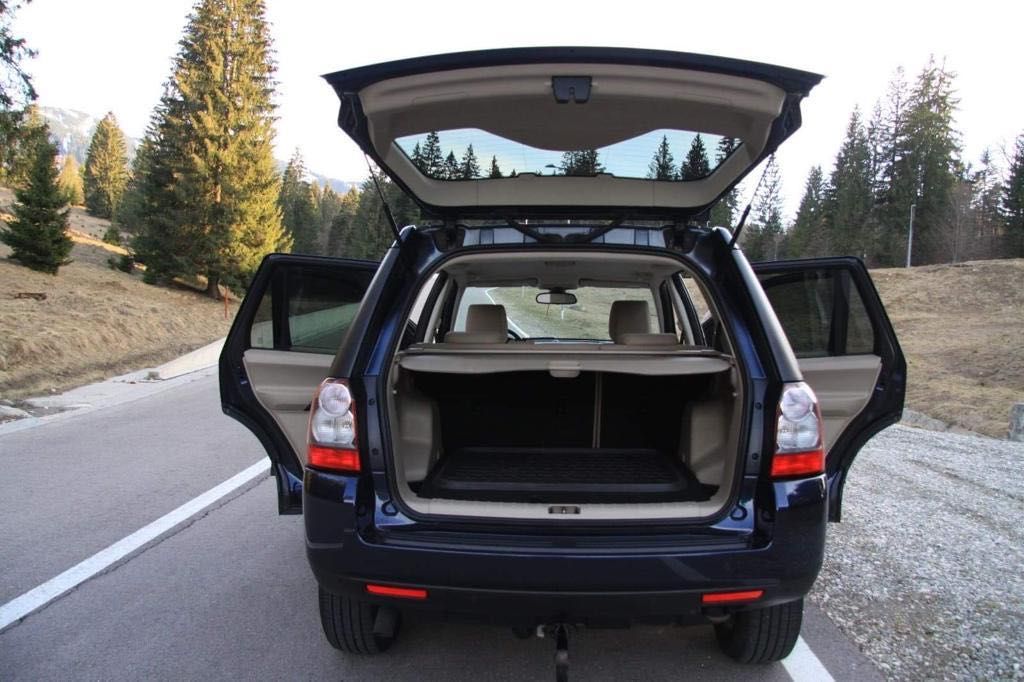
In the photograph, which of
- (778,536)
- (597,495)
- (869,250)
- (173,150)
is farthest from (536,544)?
(869,250)

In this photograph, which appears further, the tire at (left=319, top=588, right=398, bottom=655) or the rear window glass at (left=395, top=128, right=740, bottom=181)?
the rear window glass at (left=395, top=128, right=740, bottom=181)

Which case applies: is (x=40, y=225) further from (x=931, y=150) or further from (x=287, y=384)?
(x=931, y=150)

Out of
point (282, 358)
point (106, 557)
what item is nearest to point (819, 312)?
point (282, 358)

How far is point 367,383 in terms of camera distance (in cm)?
235

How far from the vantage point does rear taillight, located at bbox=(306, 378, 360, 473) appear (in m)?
2.28

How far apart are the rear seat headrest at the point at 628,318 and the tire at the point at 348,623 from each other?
2430 millimetres

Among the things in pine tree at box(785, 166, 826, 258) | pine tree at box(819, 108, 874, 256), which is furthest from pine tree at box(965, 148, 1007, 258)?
pine tree at box(785, 166, 826, 258)

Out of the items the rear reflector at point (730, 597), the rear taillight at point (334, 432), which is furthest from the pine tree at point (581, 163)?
the rear reflector at point (730, 597)

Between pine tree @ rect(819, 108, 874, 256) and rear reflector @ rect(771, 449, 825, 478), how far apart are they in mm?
67842

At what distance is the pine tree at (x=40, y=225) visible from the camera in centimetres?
2159

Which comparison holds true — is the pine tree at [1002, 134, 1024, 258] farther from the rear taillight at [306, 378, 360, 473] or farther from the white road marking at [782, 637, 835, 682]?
the rear taillight at [306, 378, 360, 473]

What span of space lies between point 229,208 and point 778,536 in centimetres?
2825

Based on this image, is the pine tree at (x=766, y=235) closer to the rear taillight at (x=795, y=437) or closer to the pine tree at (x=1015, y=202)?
the pine tree at (x=1015, y=202)

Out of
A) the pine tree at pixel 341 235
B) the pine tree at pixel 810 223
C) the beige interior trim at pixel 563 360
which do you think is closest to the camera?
the beige interior trim at pixel 563 360
